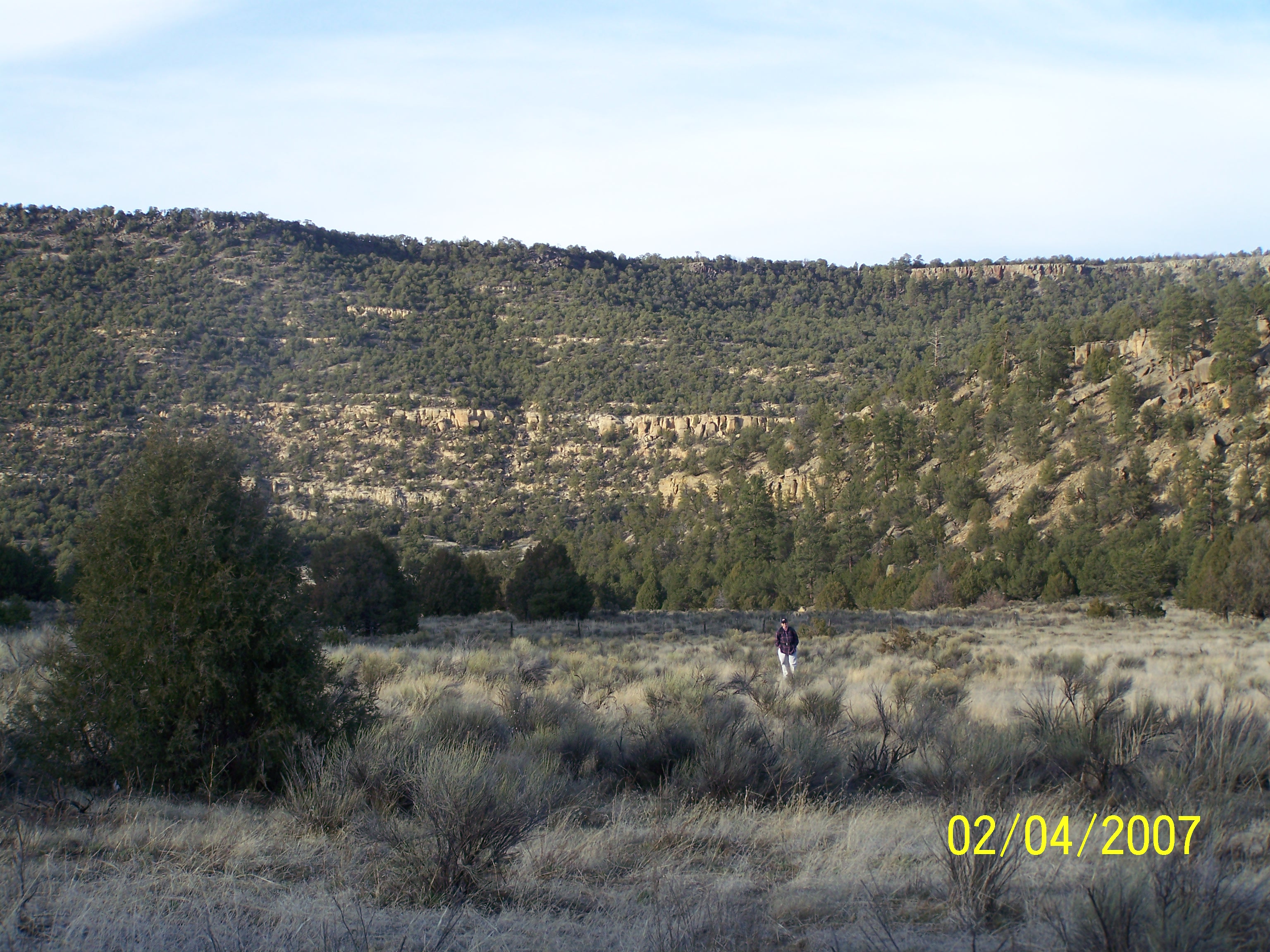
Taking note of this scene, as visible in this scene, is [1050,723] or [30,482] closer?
[1050,723]

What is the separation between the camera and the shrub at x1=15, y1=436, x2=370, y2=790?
18.9 ft

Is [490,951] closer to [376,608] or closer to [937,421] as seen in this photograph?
[376,608]

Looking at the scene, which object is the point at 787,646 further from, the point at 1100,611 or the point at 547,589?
the point at 1100,611

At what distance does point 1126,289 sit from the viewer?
355 feet

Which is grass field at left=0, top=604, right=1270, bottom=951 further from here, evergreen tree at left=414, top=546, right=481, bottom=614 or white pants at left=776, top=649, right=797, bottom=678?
evergreen tree at left=414, top=546, right=481, bottom=614

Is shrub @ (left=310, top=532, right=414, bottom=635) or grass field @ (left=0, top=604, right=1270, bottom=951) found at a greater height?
grass field @ (left=0, top=604, right=1270, bottom=951)

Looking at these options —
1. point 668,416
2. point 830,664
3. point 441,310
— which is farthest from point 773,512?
point 441,310

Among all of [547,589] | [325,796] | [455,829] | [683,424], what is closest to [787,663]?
[325,796]

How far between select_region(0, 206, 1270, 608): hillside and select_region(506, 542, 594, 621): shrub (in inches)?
536

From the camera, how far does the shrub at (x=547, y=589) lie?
32188mm

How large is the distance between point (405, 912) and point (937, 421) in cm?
6701
